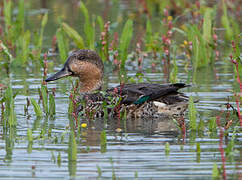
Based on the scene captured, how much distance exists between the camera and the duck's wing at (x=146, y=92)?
8.09m

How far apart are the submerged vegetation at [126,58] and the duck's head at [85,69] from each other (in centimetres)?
22

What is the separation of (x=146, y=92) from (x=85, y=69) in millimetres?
1370

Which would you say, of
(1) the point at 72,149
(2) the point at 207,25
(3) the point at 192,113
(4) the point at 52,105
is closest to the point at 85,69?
(4) the point at 52,105

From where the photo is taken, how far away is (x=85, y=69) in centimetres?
934

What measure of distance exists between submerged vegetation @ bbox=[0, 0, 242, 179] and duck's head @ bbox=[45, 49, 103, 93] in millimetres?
219

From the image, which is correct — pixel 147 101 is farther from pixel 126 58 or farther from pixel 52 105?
pixel 126 58

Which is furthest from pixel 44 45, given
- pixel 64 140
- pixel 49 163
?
pixel 49 163

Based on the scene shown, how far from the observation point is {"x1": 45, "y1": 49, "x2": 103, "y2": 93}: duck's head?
9.24 meters

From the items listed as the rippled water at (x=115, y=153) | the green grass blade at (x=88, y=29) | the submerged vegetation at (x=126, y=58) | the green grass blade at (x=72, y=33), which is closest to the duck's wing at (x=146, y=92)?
the submerged vegetation at (x=126, y=58)

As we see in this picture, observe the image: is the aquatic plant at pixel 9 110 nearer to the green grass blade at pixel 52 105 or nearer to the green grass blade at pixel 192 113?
the green grass blade at pixel 52 105

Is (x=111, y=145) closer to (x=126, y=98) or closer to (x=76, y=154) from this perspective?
(x=76, y=154)

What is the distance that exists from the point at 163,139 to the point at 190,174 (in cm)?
142

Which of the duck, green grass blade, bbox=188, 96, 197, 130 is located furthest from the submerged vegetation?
the duck

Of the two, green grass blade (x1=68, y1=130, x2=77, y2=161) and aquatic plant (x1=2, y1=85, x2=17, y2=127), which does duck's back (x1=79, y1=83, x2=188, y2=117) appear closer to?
aquatic plant (x1=2, y1=85, x2=17, y2=127)
